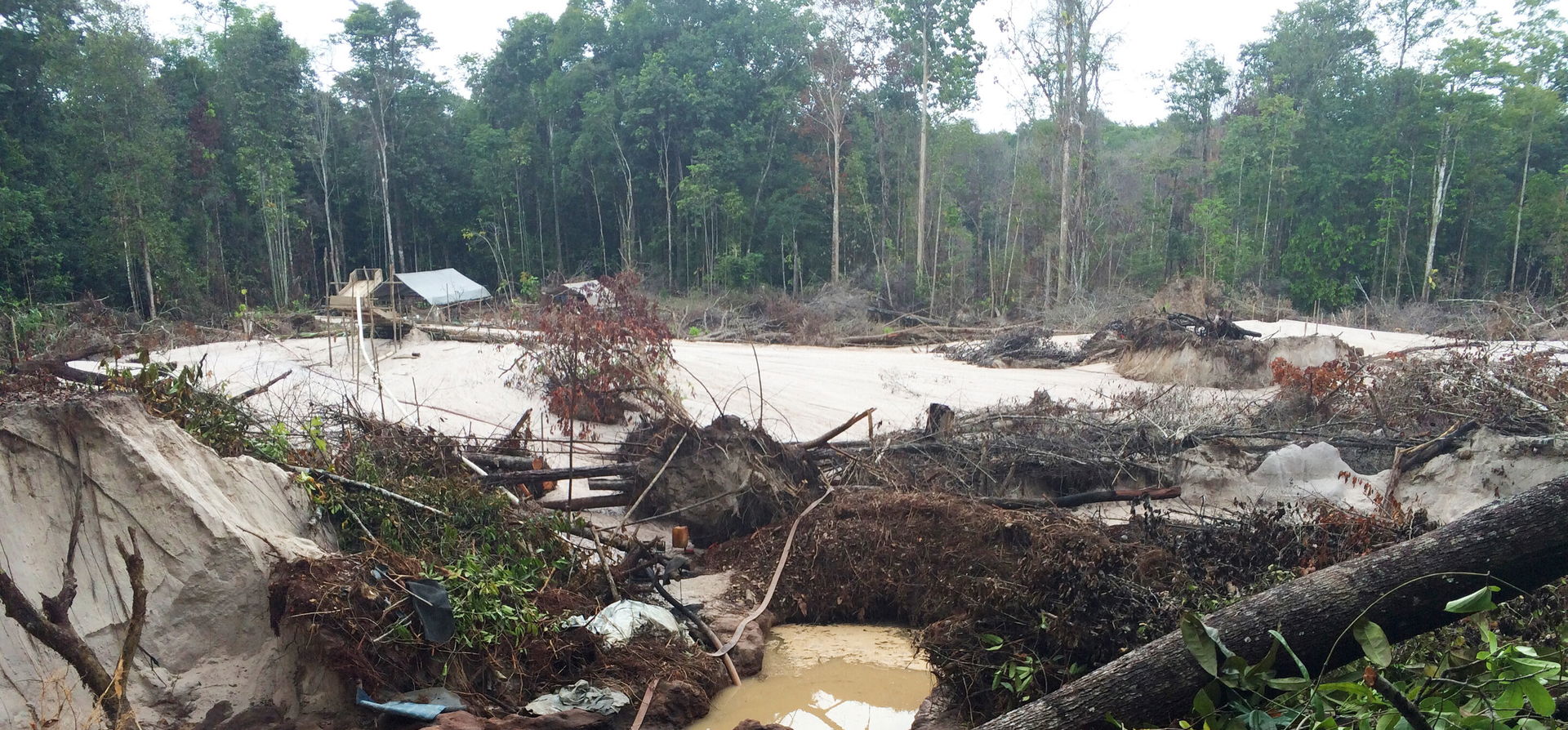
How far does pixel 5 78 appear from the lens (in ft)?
71.4

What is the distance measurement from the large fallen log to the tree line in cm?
2004

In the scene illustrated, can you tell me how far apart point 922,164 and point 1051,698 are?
83.5 feet

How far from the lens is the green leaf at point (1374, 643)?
2525mm

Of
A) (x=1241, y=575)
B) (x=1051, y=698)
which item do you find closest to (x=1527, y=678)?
(x=1051, y=698)

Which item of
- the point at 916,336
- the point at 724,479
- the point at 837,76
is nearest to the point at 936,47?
the point at 837,76

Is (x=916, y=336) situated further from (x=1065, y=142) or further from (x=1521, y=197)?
(x=1521, y=197)

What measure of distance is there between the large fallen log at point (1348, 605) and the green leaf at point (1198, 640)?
0.38 ft

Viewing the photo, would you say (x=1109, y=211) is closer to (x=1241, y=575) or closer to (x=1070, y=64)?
(x=1070, y=64)

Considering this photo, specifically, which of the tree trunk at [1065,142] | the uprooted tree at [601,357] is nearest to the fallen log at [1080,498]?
the uprooted tree at [601,357]

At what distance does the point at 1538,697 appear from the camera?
2.27 m

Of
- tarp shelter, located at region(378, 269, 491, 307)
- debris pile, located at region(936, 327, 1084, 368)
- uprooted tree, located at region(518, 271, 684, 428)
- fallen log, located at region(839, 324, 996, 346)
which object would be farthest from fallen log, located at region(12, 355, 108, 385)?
fallen log, located at region(839, 324, 996, 346)

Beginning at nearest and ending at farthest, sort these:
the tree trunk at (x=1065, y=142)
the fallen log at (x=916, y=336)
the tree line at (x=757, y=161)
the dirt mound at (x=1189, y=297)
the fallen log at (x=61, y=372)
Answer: the fallen log at (x=61, y=372) < the dirt mound at (x=1189, y=297) < the fallen log at (x=916, y=336) < the tree line at (x=757, y=161) < the tree trunk at (x=1065, y=142)

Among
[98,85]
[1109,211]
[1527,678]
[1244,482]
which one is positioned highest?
[98,85]

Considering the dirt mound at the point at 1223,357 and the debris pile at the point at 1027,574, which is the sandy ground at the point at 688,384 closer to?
Answer: the dirt mound at the point at 1223,357
